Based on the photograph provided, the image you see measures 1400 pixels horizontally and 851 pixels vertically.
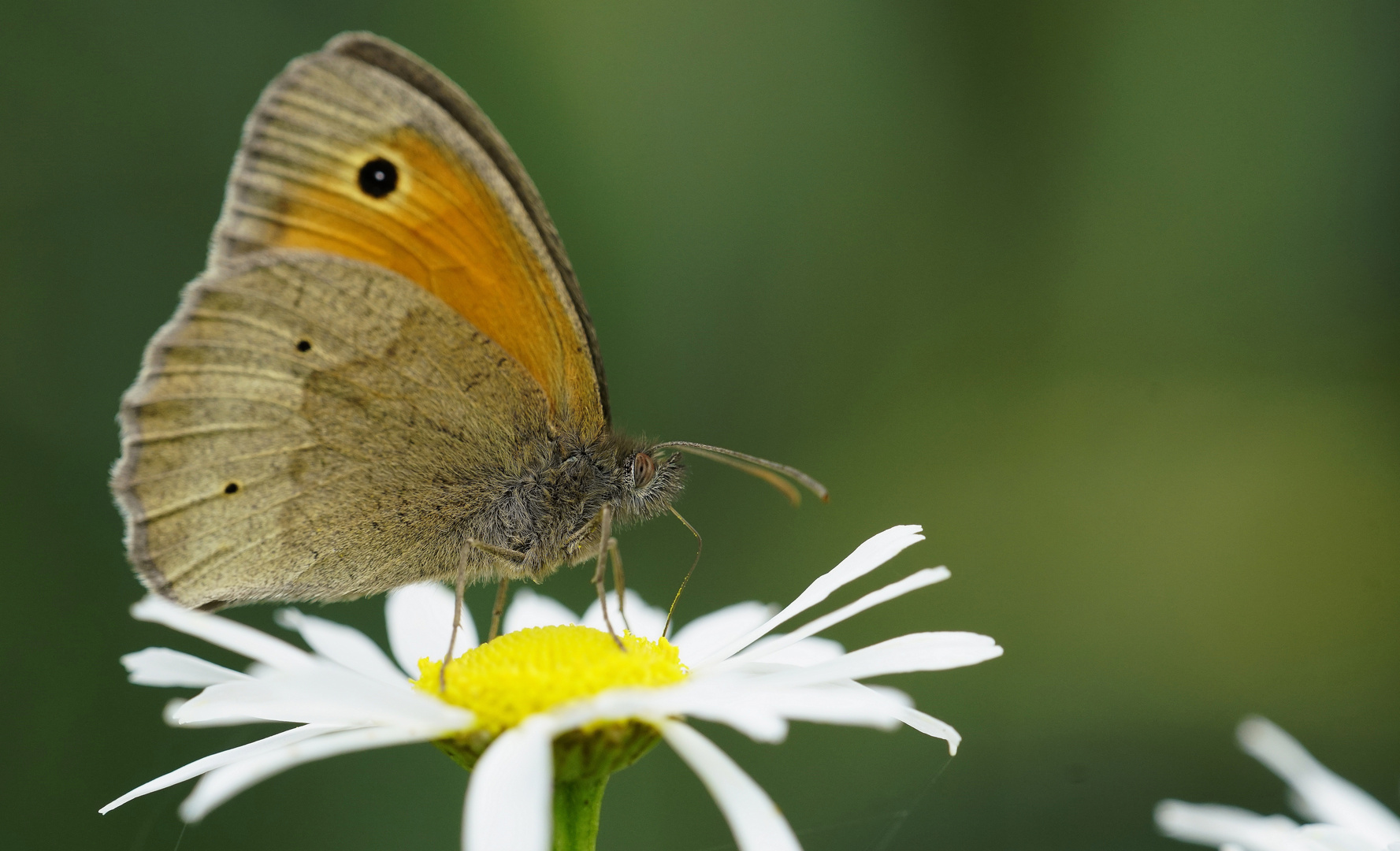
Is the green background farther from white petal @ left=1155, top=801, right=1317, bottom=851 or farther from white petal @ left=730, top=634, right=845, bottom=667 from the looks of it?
white petal @ left=1155, top=801, right=1317, bottom=851

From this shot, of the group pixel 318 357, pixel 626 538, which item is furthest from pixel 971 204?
pixel 318 357

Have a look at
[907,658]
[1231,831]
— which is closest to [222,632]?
[907,658]

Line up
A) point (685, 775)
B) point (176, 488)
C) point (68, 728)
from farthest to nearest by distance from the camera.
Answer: point (685, 775) < point (68, 728) < point (176, 488)

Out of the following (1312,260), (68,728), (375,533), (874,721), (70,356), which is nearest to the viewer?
(874,721)

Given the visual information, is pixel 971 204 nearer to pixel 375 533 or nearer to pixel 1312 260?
pixel 1312 260

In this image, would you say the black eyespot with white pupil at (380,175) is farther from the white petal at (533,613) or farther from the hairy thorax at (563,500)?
the white petal at (533,613)

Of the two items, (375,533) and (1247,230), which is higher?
(1247,230)
